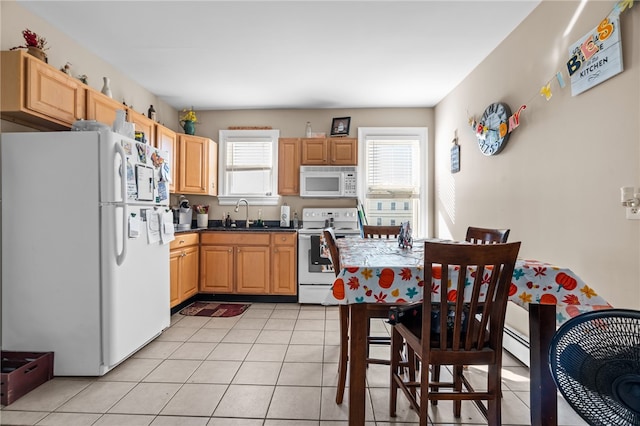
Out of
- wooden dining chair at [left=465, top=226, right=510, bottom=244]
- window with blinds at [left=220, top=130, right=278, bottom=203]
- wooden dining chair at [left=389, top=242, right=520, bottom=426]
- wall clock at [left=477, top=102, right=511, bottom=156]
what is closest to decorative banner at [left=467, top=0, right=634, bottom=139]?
wall clock at [left=477, top=102, right=511, bottom=156]

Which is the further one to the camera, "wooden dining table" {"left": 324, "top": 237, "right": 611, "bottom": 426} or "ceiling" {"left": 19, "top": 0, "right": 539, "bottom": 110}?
"ceiling" {"left": 19, "top": 0, "right": 539, "bottom": 110}

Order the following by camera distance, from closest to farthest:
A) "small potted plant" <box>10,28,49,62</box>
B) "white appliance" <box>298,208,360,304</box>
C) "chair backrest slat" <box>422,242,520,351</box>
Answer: "chair backrest slat" <box>422,242,520,351</box>, "small potted plant" <box>10,28,49,62</box>, "white appliance" <box>298,208,360,304</box>

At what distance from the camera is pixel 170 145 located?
12.2 feet

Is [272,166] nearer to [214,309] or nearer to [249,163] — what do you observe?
[249,163]

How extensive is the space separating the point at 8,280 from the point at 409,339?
258cm

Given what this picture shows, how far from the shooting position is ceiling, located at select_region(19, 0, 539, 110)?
2.24m

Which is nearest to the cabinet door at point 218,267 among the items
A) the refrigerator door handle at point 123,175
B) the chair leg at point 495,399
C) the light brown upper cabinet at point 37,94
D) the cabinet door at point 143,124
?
the cabinet door at point 143,124

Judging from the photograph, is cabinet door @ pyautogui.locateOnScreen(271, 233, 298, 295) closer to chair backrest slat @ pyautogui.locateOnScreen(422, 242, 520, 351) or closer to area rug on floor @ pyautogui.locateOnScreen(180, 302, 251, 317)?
area rug on floor @ pyautogui.locateOnScreen(180, 302, 251, 317)

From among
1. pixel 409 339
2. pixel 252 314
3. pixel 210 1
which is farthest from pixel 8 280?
pixel 409 339

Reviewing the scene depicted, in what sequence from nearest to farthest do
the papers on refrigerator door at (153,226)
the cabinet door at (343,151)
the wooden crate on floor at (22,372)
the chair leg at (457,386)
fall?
the chair leg at (457,386)
the wooden crate on floor at (22,372)
the papers on refrigerator door at (153,226)
the cabinet door at (343,151)

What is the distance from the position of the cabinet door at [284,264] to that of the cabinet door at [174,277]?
106 cm

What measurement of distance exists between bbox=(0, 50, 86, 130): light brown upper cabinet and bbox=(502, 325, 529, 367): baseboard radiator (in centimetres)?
366

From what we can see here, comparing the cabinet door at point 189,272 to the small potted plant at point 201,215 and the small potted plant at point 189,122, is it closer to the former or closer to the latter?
the small potted plant at point 201,215

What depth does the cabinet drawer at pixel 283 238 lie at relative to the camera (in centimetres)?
379
